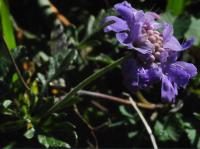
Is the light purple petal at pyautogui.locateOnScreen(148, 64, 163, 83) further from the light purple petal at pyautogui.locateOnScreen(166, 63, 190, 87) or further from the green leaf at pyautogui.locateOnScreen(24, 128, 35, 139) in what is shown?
the green leaf at pyautogui.locateOnScreen(24, 128, 35, 139)

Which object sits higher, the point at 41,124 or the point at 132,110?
the point at 41,124

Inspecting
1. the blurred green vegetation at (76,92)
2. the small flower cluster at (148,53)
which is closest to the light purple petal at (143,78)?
the small flower cluster at (148,53)

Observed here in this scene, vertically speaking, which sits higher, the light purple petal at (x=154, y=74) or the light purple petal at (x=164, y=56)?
the light purple petal at (x=164, y=56)

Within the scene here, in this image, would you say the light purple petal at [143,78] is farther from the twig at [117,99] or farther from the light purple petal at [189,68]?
the twig at [117,99]

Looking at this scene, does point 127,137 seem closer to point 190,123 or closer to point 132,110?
point 132,110

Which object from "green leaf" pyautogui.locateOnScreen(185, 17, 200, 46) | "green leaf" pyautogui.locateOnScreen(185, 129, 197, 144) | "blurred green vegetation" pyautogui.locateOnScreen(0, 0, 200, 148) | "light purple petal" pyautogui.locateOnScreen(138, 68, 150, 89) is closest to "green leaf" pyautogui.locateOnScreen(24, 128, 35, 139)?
"blurred green vegetation" pyautogui.locateOnScreen(0, 0, 200, 148)

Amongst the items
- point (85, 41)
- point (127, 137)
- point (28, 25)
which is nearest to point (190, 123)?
point (127, 137)

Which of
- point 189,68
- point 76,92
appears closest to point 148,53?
point 189,68

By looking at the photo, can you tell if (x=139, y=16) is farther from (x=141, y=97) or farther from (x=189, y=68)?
(x=141, y=97)
